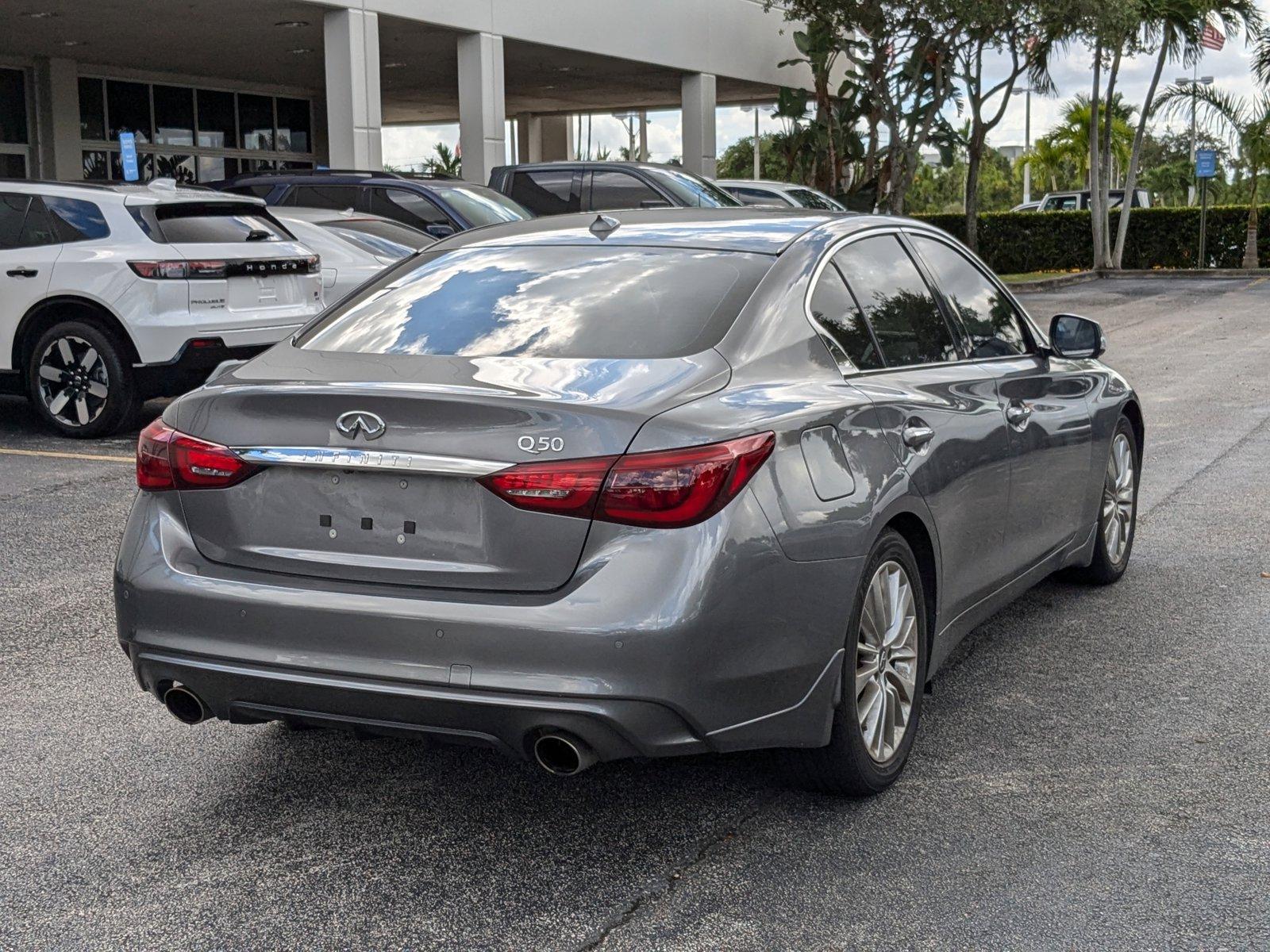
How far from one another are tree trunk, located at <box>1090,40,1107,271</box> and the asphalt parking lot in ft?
97.1

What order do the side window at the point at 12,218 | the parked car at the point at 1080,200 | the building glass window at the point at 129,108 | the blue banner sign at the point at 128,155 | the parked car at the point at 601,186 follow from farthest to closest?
1. the parked car at the point at 1080,200
2. the building glass window at the point at 129,108
3. the parked car at the point at 601,186
4. the blue banner sign at the point at 128,155
5. the side window at the point at 12,218

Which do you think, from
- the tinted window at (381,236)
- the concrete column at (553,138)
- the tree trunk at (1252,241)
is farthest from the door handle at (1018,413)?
the concrete column at (553,138)

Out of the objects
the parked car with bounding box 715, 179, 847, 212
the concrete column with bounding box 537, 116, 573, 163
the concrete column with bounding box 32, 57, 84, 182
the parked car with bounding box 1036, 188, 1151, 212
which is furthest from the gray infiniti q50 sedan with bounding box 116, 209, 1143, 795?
the parked car with bounding box 1036, 188, 1151, 212

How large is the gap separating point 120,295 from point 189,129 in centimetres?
2132

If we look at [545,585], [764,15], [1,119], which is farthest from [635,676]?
[764,15]

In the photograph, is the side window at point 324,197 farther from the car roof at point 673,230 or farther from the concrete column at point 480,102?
the car roof at point 673,230

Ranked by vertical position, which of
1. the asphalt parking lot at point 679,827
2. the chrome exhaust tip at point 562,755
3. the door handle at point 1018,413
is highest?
the door handle at point 1018,413

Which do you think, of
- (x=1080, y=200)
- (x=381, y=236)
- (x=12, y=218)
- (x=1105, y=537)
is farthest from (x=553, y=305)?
(x=1080, y=200)

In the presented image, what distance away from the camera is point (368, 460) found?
11.6ft

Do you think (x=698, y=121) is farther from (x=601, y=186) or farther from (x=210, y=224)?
(x=210, y=224)

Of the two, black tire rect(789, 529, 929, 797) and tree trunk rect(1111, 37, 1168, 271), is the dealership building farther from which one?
black tire rect(789, 529, 929, 797)

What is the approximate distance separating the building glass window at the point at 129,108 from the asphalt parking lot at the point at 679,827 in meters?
24.6

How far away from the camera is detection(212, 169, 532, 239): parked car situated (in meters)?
14.5

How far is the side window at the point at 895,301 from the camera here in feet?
14.9
